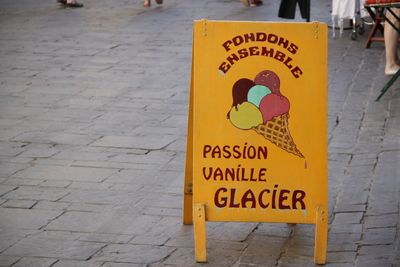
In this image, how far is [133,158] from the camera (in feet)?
25.8

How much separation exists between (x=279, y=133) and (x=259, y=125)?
0.12m

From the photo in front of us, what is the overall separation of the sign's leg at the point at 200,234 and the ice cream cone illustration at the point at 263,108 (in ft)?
1.70

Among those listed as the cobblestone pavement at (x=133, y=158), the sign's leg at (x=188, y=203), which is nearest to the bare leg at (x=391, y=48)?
the cobblestone pavement at (x=133, y=158)

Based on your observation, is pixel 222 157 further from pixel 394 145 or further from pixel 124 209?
pixel 394 145

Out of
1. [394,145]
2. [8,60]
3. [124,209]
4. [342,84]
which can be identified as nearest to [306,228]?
[124,209]

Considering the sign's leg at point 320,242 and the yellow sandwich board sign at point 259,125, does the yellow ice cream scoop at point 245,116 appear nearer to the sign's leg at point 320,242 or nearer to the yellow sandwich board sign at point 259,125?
the yellow sandwich board sign at point 259,125

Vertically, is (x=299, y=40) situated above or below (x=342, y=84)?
above

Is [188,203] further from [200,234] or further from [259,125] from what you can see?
[259,125]

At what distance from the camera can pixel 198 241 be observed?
5789 mm

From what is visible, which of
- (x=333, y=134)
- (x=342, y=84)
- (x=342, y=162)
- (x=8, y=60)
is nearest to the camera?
(x=342, y=162)

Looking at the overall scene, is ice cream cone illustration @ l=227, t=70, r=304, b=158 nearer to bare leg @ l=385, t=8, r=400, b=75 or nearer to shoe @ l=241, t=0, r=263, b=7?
bare leg @ l=385, t=8, r=400, b=75

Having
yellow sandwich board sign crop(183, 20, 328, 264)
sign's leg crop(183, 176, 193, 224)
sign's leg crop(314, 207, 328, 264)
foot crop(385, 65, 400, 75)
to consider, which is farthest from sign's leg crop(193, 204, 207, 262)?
foot crop(385, 65, 400, 75)

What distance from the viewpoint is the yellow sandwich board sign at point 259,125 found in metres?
5.77

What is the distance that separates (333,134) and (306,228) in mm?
2243
